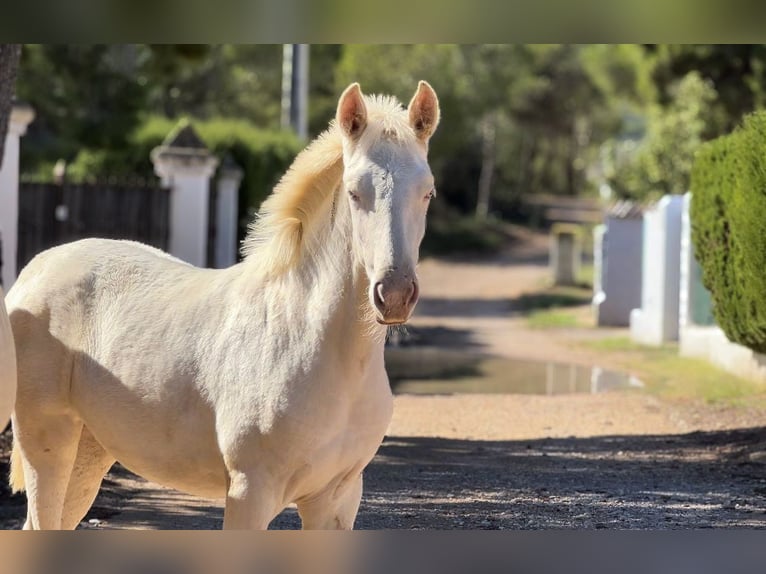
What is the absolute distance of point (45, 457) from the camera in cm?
536

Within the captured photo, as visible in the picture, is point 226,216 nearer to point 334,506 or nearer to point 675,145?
point 675,145

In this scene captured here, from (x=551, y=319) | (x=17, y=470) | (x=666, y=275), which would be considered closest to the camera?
(x=17, y=470)

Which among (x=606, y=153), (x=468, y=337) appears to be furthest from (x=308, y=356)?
(x=606, y=153)

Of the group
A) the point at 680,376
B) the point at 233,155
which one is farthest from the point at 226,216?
the point at 680,376

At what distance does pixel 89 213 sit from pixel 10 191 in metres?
5.03

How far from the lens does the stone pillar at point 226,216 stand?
20.4 meters

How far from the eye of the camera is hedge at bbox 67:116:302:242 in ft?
74.5

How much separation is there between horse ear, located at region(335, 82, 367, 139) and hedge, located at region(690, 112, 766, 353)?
7.19 m

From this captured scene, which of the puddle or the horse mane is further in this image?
the puddle

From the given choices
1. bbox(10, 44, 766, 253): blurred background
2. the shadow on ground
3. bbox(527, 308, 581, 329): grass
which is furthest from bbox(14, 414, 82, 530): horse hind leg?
bbox(527, 308, 581, 329): grass

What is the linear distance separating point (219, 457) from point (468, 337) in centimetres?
1629

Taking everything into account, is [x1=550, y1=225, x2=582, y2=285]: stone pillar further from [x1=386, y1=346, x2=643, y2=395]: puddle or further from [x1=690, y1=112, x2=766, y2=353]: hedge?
[x1=690, y1=112, x2=766, y2=353]: hedge

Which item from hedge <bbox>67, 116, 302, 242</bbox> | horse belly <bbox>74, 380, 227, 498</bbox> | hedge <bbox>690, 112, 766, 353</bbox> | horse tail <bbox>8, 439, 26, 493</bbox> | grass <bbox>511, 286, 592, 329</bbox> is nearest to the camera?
horse belly <bbox>74, 380, 227, 498</bbox>
